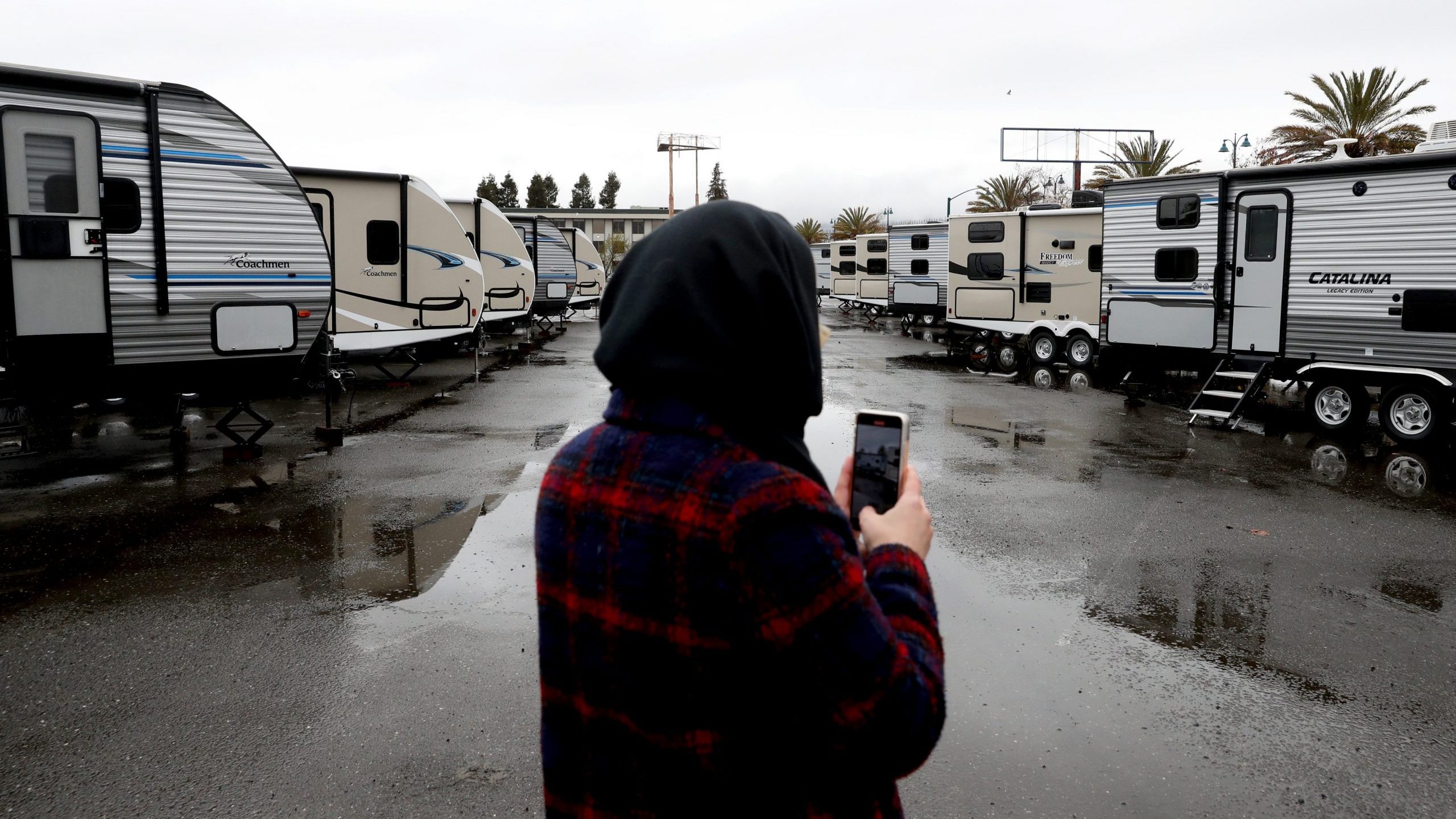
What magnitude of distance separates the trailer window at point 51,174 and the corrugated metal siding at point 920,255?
87.8 ft

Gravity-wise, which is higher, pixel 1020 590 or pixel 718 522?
pixel 718 522

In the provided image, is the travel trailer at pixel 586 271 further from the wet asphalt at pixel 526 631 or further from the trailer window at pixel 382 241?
the wet asphalt at pixel 526 631

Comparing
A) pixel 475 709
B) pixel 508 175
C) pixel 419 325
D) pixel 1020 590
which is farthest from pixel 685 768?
pixel 508 175

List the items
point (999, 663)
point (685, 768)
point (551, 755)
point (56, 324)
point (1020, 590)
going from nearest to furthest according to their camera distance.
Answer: point (685, 768)
point (551, 755)
point (999, 663)
point (1020, 590)
point (56, 324)

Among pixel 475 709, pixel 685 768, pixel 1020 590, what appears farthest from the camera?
pixel 1020 590

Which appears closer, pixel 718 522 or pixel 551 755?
pixel 718 522

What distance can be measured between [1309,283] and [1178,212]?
241cm

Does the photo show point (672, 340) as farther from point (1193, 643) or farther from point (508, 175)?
point (508, 175)

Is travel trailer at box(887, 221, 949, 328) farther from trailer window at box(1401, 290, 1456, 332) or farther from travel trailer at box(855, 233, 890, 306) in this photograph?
trailer window at box(1401, 290, 1456, 332)

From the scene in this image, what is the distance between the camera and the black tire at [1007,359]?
20891mm

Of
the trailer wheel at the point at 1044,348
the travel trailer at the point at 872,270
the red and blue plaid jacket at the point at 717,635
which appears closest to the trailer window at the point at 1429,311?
the trailer wheel at the point at 1044,348

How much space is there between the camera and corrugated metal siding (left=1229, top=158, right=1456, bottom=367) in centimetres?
1201

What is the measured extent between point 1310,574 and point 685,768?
21.4 ft

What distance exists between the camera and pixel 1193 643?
18.5 ft
